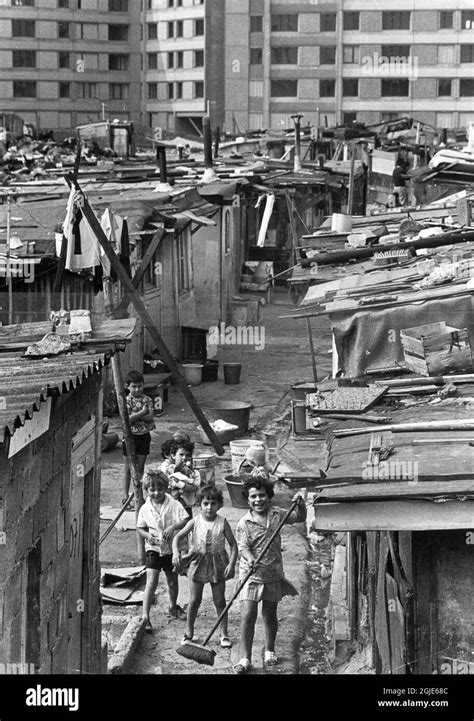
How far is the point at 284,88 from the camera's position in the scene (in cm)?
8138

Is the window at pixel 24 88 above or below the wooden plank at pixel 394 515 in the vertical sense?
above

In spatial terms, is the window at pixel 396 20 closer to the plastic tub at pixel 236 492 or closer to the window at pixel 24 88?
the window at pixel 24 88

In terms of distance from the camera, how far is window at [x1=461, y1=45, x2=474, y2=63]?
80438 millimetres

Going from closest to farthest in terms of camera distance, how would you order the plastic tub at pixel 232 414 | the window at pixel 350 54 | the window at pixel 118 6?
the plastic tub at pixel 232 414 → the window at pixel 350 54 → the window at pixel 118 6

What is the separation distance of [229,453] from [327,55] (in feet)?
215

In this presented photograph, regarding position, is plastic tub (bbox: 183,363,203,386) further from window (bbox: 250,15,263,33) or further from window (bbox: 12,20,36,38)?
window (bbox: 12,20,36,38)

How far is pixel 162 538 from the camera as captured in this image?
483 inches

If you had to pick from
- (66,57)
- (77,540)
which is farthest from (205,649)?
(66,57)

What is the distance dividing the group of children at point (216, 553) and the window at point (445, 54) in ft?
235

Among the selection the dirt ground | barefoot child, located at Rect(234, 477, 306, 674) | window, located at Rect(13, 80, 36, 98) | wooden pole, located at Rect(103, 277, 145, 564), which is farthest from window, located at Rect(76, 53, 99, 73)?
barefoot child, located at Rect(234, 477, 306, 674)

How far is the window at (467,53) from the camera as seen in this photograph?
8044 centimetres

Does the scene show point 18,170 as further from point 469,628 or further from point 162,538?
point 469,628

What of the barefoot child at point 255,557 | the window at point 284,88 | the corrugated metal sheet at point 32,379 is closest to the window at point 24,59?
the window at point 284,88
